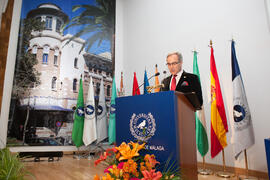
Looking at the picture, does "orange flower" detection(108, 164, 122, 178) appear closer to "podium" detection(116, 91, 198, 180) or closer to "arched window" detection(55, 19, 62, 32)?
"podium" detection(116, 91, 198, 180)

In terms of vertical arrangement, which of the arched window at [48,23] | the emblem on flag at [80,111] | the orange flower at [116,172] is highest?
the arched window at [48,23]

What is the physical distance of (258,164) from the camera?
9.05 ft

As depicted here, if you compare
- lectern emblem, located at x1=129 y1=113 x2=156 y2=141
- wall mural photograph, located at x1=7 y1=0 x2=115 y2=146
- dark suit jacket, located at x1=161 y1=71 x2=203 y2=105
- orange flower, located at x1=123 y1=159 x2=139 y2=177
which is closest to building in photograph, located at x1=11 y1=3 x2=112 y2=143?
wall mural photograph, located at x1=7 y1=0 x2=115 y2=146

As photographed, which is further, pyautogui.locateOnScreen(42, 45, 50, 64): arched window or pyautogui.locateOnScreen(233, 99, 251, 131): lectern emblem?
pyautogui.locateOnScreen(42, 45, 50, 64): arched window

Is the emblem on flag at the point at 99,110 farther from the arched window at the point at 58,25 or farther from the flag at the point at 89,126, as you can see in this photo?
the arched window at the point at 58,25

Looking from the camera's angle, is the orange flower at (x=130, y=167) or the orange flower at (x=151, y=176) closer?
the orange flower at (x=151, y=176)

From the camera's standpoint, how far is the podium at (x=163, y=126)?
4.56 feet

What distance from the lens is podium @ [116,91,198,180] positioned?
54.7 inches

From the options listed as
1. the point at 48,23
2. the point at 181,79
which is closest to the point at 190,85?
the point at 181,79

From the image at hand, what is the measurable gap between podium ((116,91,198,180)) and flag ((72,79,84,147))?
3.05 m

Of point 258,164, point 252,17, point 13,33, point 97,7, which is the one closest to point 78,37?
point 97,7

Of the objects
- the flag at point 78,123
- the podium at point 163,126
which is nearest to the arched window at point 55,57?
the flag at point 78,123

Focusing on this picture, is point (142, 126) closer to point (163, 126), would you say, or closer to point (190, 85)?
point (163, 126)

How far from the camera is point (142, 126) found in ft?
5.02
